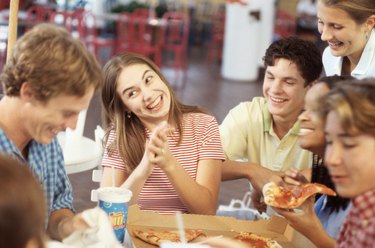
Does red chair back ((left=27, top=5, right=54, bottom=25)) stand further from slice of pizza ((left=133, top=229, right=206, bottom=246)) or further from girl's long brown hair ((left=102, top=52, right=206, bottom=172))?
slice of pizza ((left=133, top=229, right=206, bottom=246))

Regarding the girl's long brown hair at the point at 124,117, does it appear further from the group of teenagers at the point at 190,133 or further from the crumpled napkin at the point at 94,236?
the crumpled napkin at the point at 94,236

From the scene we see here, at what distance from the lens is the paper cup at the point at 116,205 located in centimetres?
217

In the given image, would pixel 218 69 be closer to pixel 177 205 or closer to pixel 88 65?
pixel 177 205

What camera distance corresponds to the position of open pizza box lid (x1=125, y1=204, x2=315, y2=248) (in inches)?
94.2

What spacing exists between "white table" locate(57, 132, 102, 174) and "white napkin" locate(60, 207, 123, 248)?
1321 mm

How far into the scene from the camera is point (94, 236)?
77.0 inches

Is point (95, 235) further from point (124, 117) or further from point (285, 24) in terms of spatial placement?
point (285, 24)

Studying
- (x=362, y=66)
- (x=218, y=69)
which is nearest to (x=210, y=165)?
(x=362, y=66)

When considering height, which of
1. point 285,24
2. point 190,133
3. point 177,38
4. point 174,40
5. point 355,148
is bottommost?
point 174,40

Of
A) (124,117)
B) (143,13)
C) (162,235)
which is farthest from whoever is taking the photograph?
(143,13)

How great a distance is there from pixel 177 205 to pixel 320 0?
115cm

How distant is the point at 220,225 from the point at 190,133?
1.80 ft

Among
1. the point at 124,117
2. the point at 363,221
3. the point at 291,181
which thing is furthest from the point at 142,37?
the point at 363,221

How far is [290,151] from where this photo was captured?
309 centimetres
